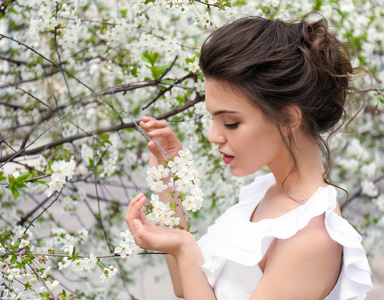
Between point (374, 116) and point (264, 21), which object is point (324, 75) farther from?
point (374, 116)

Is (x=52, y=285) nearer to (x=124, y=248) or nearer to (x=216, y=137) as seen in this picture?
(x=124, y=248)

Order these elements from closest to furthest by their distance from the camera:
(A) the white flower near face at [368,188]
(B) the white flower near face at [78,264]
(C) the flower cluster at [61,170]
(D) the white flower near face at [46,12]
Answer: (C) the flower cluster at [61,170] < (B) the white flower near face at [78,264] < (D) the white flower near face at [46,12] < (A) the white flower near face at [368,188]

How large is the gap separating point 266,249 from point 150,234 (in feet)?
0.99

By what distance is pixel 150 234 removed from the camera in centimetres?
138

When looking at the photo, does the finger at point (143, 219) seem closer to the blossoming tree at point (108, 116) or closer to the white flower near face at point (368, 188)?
the blossoming tree at point (108, 116)

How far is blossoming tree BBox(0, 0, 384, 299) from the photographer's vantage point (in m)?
1.68

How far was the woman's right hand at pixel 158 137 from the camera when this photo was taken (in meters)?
1.62

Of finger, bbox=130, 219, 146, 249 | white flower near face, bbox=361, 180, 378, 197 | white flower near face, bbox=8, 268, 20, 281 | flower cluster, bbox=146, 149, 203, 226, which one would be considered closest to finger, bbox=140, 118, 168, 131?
flower cluster, bbox=146, 149, 203, 226

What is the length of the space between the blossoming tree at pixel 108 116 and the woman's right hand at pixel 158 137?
0.08 metres

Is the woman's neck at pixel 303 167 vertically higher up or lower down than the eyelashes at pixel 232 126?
lower down

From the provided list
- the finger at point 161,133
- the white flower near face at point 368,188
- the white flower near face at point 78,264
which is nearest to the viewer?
the white flower near face at point 78,264

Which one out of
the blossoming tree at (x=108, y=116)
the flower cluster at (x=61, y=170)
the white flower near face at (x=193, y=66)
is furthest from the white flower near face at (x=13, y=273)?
the white flower near face at (x=193, y=66)

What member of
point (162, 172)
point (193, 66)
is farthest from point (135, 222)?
point (193, 66)

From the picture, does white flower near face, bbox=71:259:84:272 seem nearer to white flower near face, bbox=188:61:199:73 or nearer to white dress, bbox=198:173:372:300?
white dress, bbox=198:173:372:300
